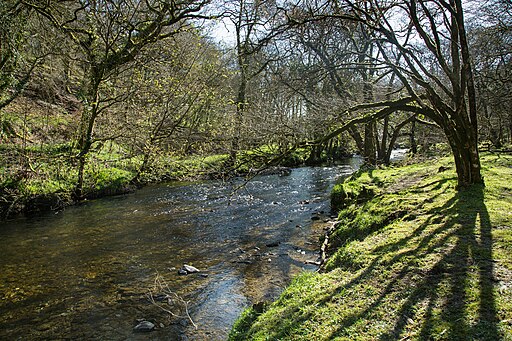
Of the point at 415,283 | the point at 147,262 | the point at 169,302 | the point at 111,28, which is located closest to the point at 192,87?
the point at 111,28

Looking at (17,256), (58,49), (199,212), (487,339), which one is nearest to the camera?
(487,339)

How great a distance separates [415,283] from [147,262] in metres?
6.17

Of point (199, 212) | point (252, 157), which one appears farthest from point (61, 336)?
point (199, 212)

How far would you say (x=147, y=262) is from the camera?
28.2 ft

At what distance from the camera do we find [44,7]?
9.67 metres

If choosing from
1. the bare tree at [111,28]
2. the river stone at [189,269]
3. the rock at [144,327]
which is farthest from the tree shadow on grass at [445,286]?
the bare tree at [111,28]

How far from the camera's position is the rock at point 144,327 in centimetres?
561

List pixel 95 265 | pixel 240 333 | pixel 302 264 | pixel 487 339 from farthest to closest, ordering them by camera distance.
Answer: pixel 95 265 → pixel 302 264 → pixel 240 333 → pixel 487 339

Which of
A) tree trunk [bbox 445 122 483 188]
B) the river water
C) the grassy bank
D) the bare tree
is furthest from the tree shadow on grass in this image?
the bare tree

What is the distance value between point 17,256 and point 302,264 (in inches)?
276

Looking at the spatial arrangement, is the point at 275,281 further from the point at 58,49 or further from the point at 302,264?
the point at 58,49

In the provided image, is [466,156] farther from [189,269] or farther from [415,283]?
[189,269]

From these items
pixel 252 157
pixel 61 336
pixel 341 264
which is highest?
pixel 252 157

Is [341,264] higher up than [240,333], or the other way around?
[341,264]
